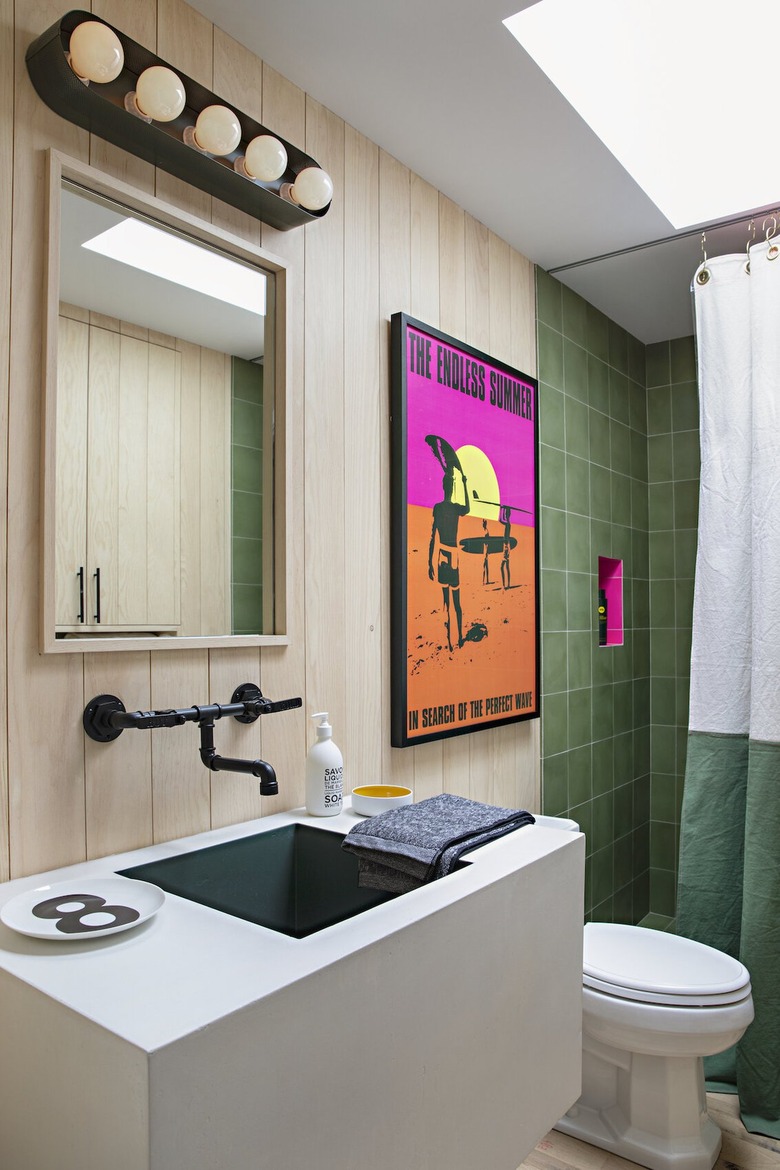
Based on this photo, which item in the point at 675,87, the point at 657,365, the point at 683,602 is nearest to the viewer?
the point at 675,87

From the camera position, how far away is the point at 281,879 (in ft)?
5.11

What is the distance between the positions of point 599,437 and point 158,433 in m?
2.05

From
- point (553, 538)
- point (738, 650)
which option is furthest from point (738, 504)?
point (553, 538)

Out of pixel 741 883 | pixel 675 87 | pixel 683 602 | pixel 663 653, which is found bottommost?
pixel 741 883

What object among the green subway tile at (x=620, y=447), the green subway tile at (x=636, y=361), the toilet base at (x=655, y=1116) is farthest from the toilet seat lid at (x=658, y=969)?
the green subway tile at (x=636, y=361)

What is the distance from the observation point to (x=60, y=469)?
1.32m

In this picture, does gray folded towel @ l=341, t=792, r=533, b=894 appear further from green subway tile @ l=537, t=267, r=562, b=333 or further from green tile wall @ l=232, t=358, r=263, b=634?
green subway tile @ l=537, t=267, r=562, b=333

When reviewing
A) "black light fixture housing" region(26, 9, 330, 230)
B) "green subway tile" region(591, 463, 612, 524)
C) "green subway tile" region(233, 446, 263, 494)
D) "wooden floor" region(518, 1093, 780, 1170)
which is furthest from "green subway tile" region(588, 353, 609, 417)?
"wooden floor" region(518, 1093, 780, 1170)

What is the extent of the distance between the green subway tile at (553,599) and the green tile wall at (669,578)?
0.90 meters

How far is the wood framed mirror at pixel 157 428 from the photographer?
1330 millimetres

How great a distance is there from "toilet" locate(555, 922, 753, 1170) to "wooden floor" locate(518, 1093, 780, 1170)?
0.08ft

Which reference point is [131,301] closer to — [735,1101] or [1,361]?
[1,361]

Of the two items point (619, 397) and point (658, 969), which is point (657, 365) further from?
point (658, 969)

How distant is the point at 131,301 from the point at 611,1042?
6.27ft
